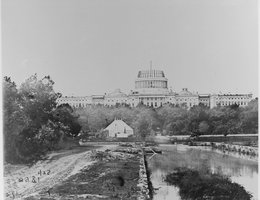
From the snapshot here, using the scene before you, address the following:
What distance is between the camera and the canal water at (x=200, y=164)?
251 cm

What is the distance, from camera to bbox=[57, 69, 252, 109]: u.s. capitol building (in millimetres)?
2607

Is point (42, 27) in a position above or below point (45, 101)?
above

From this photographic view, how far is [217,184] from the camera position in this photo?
2.51m

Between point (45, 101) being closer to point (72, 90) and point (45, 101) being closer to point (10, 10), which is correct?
point (72, 90)

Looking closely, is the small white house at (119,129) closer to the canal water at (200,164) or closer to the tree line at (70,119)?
the tree line at (70,119)

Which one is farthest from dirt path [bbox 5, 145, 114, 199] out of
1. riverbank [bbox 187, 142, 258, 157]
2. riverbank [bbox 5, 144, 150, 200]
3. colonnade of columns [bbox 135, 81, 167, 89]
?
riverbank [bbox 187, 142, 258, 157]

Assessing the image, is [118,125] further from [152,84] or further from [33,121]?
[33,121]

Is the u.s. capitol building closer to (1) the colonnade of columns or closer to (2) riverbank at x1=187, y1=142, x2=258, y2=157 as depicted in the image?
(1) the colonnade of columns

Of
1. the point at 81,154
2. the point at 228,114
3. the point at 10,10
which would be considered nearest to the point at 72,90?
the point at 81,154

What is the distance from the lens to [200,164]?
2592 mm

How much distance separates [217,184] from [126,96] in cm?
69

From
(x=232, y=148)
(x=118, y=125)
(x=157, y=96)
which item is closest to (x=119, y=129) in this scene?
(x=118, y=125)

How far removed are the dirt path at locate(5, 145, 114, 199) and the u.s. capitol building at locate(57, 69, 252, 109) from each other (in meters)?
0.28

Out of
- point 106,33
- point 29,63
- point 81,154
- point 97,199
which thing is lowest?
point 97,199
